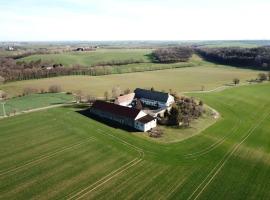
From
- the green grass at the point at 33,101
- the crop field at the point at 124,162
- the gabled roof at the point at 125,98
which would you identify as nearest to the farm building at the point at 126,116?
the crop field at the point at 124,162

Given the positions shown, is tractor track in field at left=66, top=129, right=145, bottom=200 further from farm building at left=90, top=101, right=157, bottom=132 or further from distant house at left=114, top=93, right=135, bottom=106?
distant house at left=114, top=93, right=135, bottom=106

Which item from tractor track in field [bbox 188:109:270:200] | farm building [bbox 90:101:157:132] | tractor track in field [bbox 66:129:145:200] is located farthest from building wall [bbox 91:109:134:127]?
tractor track in field [bbox 188:109:270:200]

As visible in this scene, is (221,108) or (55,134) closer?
(55,134)

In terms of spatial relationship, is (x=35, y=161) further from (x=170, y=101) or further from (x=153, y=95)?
(x=170, y=101)

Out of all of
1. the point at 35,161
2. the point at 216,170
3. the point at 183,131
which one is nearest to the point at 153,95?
the point at 183,131

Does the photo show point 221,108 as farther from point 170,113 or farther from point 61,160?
point 61,160

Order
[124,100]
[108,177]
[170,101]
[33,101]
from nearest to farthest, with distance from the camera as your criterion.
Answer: [108,177], [170,101], [124,100], [33,101]

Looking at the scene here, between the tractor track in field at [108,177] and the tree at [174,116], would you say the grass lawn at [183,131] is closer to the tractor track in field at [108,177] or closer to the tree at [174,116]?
the tree at [174,116]

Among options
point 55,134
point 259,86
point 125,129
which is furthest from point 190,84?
point 55,134
